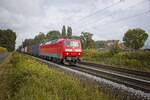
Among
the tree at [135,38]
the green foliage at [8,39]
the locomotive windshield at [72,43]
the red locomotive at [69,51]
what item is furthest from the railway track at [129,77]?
the green foliage at [8,39]

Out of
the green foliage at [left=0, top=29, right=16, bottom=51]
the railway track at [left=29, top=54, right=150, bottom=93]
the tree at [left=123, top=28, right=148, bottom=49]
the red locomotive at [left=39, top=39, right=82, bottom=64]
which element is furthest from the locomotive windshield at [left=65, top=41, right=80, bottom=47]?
the green foliage at [left=0, top=29, right=16, bottom=51]

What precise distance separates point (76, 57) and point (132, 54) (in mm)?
6854

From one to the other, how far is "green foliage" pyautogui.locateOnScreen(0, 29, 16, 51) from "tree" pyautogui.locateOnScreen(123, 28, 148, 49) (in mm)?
75834

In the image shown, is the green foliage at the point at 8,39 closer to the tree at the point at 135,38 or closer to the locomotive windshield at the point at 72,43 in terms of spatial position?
the tree at the point at 135,38

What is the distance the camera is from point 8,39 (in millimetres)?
124812

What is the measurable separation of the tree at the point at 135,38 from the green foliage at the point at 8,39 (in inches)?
2986

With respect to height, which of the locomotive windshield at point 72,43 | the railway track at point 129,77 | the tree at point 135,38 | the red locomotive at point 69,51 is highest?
the tree at point 135,38

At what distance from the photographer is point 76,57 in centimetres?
2255

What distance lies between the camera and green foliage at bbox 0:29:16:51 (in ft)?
408

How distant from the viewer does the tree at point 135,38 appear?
77.4 meters

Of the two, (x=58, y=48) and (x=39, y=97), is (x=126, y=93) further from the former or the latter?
(x=58, y=48)

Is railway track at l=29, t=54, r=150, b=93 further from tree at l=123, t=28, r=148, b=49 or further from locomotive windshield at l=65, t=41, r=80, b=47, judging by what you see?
tree at l=123, t=28, r=148, b=49

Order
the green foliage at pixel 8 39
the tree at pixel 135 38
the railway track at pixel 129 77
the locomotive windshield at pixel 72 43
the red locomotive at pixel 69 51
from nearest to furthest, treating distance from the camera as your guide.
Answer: the railway track at pixel 129 77, the red locomotive at pixel 69 51, the locomotive windshield at pixel 72 43, the tree at pixel 135 38, the green foliage at pixel 8 39

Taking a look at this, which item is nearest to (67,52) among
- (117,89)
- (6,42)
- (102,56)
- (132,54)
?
(132,54)
